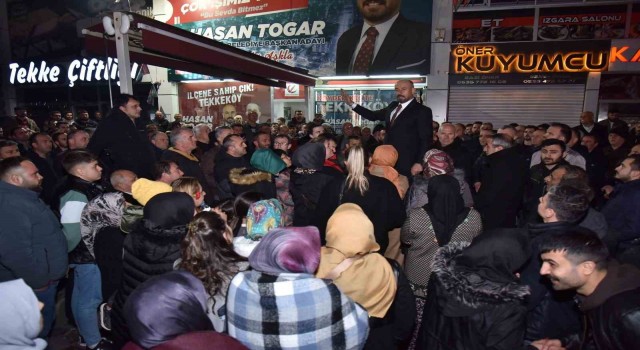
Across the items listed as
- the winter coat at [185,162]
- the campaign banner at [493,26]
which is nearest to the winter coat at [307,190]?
the winter coat at [185,162]

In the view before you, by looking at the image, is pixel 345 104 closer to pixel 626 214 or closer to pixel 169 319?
pixel 626 214

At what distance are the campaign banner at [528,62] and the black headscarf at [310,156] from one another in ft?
36.1

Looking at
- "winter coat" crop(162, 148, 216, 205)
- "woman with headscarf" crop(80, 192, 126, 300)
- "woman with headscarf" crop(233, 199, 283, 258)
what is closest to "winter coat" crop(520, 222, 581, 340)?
"woman with headscarf" crop(233, 199, 283, 258)

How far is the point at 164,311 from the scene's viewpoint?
1.68 meters

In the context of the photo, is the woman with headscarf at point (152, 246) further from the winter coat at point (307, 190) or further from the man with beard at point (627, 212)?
the man with beard at point (627, 212)

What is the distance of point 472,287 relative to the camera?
2.07 m

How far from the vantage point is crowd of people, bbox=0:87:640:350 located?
1.82 metres

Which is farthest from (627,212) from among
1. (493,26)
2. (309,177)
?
(493,26)

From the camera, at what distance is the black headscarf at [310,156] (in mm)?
4066

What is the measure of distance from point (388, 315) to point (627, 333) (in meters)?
1.17

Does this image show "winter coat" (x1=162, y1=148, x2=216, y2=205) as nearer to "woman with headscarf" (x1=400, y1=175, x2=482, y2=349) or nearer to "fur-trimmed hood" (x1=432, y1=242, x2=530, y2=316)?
"woman with headscarf" (x1=400, y1=175, x2=482, y2=349)

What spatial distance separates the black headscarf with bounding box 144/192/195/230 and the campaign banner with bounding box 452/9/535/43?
13180 millimetres

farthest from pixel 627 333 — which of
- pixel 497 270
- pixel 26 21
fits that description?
pixel 26 21

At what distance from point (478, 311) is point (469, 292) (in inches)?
4.4
